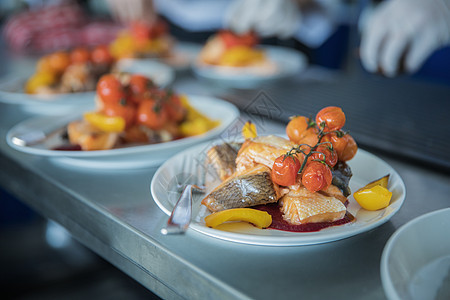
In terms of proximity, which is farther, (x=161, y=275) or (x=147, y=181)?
(x=147, y=181)

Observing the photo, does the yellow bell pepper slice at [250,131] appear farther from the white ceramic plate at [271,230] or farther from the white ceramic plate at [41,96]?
the white ceramic plate at [41,96]

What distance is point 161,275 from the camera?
846mm

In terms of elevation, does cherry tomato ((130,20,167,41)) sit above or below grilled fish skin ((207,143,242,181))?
below

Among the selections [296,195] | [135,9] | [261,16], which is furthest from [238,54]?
[296,195]

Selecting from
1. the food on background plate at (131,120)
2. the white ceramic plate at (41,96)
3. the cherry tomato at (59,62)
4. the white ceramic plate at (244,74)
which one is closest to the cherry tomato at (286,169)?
the food on background plate at (131,120)

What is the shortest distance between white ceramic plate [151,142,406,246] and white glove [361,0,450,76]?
1.97 ft

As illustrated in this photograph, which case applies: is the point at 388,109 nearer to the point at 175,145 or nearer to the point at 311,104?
the point at 311,104

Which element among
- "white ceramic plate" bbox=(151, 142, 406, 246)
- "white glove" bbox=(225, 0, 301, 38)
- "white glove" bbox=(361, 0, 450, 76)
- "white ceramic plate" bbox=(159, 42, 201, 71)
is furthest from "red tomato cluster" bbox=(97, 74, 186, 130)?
"white glove" bbox=(225, 0, 301, 38)

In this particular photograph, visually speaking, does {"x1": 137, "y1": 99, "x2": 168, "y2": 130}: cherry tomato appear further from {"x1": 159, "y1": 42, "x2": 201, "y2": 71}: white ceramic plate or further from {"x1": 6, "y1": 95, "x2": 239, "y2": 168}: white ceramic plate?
{"x1": 159, "y1": 42, "x2": 201, "y2": 71}: white ceramic plate

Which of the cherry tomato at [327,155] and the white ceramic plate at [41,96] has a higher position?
the cherry tomato at [327,155]

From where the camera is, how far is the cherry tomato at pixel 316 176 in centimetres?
83

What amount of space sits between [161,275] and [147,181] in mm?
352

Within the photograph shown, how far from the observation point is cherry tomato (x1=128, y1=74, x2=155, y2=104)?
1.37m

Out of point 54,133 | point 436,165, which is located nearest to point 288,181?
point 436,165
